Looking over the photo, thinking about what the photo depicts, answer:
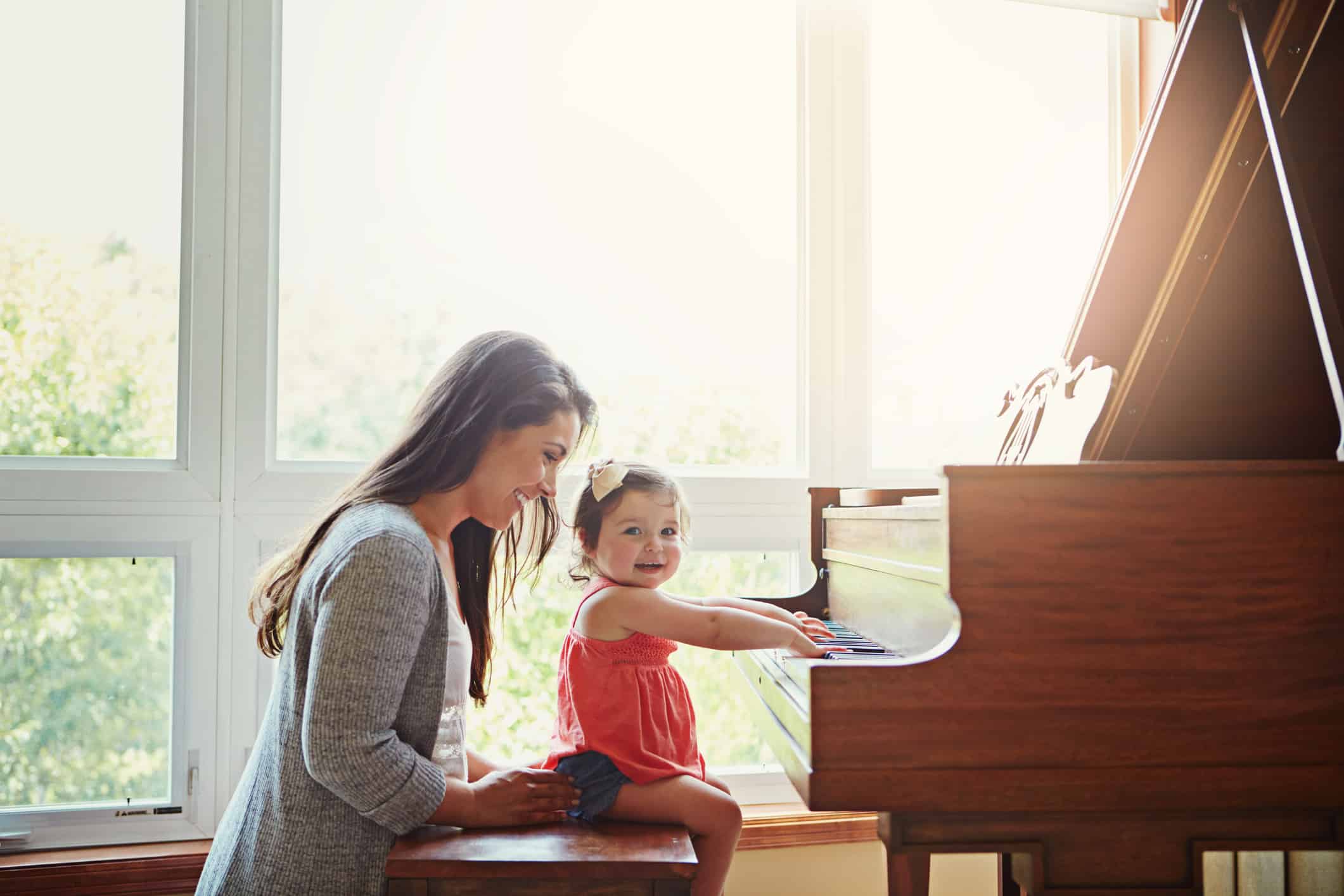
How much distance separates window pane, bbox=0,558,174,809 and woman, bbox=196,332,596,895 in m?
0.74

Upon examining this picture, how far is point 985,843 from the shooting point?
45.3 inches

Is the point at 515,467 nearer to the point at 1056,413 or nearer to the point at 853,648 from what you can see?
the point at 853,648

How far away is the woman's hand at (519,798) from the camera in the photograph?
1413 mm

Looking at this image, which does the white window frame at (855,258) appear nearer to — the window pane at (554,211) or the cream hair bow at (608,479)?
the window pane at (554,211)

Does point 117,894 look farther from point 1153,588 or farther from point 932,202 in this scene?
point 932,202

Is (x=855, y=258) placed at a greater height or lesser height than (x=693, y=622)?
greater

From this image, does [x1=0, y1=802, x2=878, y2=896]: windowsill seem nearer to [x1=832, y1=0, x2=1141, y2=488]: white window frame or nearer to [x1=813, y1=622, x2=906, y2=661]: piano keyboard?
[x1=813, y1=622, x2=906, y2=661]: piano keyboard

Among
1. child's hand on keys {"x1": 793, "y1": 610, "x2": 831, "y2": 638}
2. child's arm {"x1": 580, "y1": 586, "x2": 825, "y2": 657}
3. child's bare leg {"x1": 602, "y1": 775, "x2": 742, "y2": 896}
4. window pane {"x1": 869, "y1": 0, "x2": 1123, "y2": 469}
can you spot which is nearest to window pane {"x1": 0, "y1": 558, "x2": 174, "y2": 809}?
child's arm {"x1": 580, "y1": 586, "x2": 825, "y2": 657}

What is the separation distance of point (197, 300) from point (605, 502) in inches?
43.4

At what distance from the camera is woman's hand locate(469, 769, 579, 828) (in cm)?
141

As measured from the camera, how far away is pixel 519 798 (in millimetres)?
1448

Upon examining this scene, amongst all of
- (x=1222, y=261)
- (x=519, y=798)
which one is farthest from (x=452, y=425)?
(x=1222, y=261)

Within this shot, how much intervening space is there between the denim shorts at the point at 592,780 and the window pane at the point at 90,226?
1.24 metres

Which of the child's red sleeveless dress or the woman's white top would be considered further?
the child's red sleeveless dress
